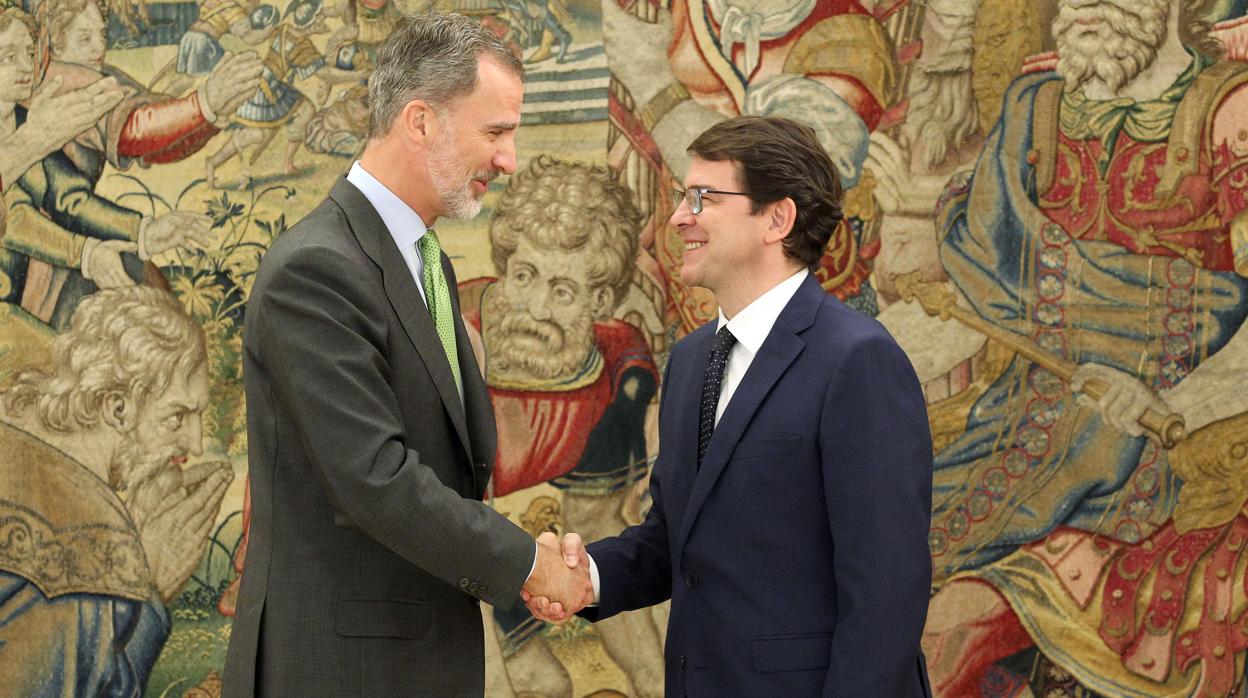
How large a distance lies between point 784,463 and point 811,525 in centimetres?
15

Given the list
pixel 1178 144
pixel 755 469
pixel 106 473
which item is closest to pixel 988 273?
pixel 1178 144

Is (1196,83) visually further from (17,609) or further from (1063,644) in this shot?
(17,609)

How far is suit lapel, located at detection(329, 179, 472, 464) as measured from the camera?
8.95ft

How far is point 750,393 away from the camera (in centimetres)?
276

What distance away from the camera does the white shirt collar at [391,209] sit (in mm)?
2883

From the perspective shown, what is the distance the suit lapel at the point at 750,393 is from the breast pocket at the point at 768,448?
0.02 metres

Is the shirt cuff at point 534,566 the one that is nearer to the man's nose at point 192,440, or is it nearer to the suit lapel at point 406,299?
the suit lapel at point 406,299

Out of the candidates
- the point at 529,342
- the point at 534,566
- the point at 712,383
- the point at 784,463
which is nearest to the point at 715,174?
the point at 712,383

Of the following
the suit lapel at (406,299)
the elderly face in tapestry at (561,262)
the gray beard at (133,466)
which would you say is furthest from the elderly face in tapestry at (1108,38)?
the gray beard at (133,466)

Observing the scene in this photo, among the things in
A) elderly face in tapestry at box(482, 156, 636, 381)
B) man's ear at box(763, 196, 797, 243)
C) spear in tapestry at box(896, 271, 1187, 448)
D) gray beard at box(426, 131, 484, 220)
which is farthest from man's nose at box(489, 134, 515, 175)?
spear in tapestry at box(896, 271, 1187, 448)

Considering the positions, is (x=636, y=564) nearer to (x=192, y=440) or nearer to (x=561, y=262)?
(x=561, y=262)

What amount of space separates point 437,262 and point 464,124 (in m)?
0.35

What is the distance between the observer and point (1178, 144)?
4.52 meters

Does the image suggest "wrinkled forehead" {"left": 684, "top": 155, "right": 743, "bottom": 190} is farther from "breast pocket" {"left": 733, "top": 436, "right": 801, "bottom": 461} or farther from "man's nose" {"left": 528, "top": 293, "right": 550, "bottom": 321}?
"man's nose" {"left": 528, "top": 293, "right": 550, "bottom": 321}
